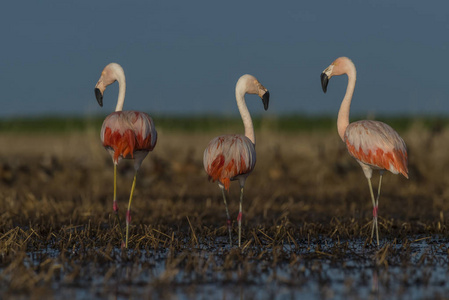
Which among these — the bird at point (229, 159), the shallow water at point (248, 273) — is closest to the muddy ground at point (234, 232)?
the shallow water at point (248, 273)

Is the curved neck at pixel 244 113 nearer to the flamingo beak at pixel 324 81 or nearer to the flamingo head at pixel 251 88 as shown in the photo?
the flamingo head at pixel 251 88

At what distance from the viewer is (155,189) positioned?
12578mm

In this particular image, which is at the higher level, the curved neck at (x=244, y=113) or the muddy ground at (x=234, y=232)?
the curved neck at (x=244, y=113)

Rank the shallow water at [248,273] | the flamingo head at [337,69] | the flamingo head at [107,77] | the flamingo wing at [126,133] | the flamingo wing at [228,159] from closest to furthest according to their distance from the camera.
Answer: the shallow water at [248,273], the flamingo wing at [126,133], the flamingo wing at [228,159], the flamingo head at [107,77], the flamingo head at [337,69]

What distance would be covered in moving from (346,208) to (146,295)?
6061 millimetres

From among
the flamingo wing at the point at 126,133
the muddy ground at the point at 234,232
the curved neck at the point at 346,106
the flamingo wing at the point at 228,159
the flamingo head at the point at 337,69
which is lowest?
the muddy ground at the point at 234,232

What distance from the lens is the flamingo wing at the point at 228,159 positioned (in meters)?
6.35

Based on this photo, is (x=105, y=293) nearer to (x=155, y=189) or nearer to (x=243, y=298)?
(x=243, y=298)

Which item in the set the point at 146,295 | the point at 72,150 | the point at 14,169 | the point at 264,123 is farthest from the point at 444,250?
the point at 72,150

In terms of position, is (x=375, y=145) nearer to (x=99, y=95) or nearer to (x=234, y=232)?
(x=234, y=232)

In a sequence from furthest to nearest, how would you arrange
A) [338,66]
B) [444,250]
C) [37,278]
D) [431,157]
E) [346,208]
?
[431,157] → [346,208] → [338,66] → [444,250] → [37,278]

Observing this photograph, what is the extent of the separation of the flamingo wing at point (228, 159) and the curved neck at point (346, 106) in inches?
47.9

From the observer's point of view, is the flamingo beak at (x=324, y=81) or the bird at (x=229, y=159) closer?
the bird at (x=229, y=159)

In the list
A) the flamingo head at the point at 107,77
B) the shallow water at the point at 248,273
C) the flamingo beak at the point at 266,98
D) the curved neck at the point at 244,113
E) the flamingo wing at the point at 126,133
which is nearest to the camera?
the shallow water at the point at 248,273
